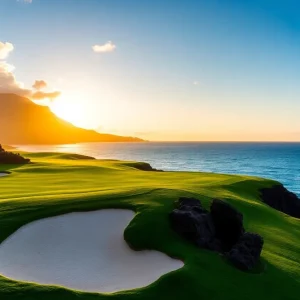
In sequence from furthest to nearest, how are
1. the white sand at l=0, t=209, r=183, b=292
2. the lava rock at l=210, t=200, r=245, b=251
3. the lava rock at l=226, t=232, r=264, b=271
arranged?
the lava rock at l=210, t=200, r=245, b=251
the lava rock at l=226, t=232, r=264, b=271
the white sand at l=0, t=209, r=183, b=292

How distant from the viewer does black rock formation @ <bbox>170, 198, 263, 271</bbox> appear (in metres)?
19.1

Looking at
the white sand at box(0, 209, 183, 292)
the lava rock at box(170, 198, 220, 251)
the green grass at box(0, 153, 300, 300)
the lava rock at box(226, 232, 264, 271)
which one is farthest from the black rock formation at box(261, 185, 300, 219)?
the white sand at box(0, 209, 183, 292)

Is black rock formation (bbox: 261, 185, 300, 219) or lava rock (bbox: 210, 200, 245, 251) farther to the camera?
black rock formation (bbox: 261, 185, 300, 219)

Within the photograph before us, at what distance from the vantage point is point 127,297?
14734mm

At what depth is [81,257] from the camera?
1859 centimetres

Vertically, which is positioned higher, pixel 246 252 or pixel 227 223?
pixel 227 223

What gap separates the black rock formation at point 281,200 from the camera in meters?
43.3

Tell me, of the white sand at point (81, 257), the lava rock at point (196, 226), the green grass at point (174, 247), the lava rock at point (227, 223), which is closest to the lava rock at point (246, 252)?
the green grass at point (174, 247)

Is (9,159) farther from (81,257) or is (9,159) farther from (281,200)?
(81,257)

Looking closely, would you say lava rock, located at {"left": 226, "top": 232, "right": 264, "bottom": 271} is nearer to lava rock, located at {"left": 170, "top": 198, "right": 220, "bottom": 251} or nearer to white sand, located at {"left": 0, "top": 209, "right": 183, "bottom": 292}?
lava rock, located at {"left": 170, "top": 198, "right": 220, "bottom": 251}

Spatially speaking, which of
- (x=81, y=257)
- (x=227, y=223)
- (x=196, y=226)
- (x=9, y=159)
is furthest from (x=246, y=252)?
(x=9, y=159)

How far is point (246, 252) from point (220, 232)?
2.48 m

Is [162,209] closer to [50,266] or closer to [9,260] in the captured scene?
[50,266]

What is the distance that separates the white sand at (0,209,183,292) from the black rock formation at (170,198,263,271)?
2.49 metres
